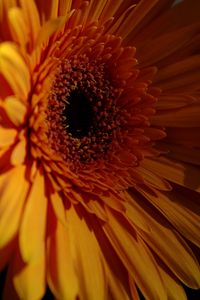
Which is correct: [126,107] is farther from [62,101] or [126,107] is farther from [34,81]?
[34,81]

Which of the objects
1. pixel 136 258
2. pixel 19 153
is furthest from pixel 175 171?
pixel 19 153

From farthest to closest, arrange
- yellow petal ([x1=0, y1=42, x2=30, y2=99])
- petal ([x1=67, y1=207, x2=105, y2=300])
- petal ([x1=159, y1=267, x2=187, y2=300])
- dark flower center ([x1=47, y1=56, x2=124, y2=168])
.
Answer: dark flower center ([x1=47, y1=56, x2=124, y2=168]) < petal ([x1=159, y1=267, x2=187, y2=300]) < petal ([x1=67, y1=207, x2=105, y2=300]) < yellow petal ([x1=0, y1=42, x2=30, y2=99])

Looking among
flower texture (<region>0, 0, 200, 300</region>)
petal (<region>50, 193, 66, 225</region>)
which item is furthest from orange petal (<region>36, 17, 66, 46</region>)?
petal (<region>50, 193, 66, 225</region>)

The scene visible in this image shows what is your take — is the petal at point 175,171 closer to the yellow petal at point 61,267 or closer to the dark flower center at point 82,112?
the dark flower center at point 82,112

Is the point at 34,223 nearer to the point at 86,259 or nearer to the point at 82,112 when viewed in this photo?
the point at 86,259

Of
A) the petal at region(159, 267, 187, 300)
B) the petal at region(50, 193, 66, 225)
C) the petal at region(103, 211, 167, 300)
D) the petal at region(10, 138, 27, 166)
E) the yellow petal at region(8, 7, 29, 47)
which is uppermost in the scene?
the yellow petal at region(8, 7, 29, 47)

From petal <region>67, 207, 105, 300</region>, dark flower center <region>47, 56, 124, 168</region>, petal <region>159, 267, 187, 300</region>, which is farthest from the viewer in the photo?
dark flower center <region>47, 56, 124, 168</region>

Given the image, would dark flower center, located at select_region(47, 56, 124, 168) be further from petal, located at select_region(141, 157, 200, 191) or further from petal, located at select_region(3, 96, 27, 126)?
petal, located at select_region(3, 96, 27, 126)

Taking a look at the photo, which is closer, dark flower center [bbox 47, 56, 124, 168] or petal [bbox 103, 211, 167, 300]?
petal [bbox 103, 211, 167, 300]
